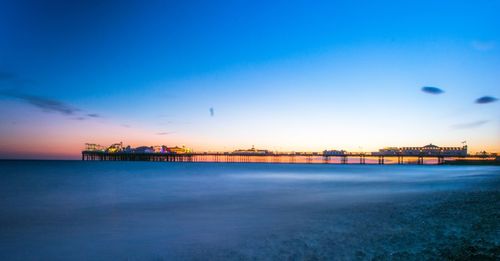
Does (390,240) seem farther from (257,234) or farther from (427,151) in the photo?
(427,151)

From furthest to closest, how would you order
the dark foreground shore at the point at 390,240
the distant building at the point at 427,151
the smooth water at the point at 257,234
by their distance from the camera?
the distant building at the point at 427,151 < the smooth water at the point at 257,234 < the dark foreground shore at the point at 390,240

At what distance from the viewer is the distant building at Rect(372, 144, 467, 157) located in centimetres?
13312

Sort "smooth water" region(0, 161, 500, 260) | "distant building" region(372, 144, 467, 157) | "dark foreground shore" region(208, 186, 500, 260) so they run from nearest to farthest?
"dark foreground shore" region(208, 186, 500, 260) → "smooth water" region(0, 161, 500, 260) → "distant building" region(372, 144, 467, 157)

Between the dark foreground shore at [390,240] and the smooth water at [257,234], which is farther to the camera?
the smooth water at [257,234]

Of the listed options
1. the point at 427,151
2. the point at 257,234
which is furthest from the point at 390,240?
the point at 427,151

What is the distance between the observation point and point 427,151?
140875 mm

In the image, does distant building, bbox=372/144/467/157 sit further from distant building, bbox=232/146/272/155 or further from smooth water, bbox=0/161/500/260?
smooth water, bbox=0/161/500/260

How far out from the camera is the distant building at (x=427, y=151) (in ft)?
437

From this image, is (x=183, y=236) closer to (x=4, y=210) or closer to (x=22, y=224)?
(x=22, y=224)

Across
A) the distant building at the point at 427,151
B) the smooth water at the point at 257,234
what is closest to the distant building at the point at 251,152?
the distant building at the point at 427,151

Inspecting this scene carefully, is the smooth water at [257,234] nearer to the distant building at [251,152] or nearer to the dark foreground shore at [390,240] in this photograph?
the dark foreground shore at [390,240]

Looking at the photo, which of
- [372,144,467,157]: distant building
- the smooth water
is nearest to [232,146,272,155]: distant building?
[372,144,467,157]: distant building

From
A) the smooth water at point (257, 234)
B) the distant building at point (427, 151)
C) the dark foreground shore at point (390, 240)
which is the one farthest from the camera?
the distant building at point (427, 151)

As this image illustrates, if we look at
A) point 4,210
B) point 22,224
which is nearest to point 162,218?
point 22,224
